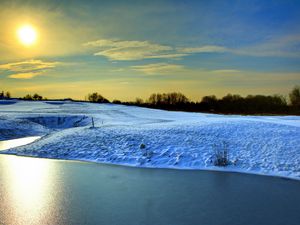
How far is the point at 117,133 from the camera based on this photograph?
20.0 metres

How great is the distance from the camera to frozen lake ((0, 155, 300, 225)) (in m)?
7.96

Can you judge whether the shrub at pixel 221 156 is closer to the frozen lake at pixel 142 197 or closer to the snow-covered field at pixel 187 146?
the snow-covered field at pixel 187 146

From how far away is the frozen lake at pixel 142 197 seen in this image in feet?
26.1

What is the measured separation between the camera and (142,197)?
31.9 ft

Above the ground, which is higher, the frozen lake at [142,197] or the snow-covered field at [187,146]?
the snow-covered field at [187,146]

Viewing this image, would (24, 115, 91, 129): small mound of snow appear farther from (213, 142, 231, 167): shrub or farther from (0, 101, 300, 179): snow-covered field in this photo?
(213, 142, 231, 167): shrub

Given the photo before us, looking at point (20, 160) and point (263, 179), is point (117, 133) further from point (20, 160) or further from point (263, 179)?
point (263, 179)

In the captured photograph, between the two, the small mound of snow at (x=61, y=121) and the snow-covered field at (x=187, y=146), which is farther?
the small mound of snow at (x=61, y=121)

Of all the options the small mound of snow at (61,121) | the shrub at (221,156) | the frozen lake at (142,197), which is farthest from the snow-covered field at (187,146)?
the small mound of snow at (61,121)

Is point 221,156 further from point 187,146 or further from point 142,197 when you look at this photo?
point 142,197

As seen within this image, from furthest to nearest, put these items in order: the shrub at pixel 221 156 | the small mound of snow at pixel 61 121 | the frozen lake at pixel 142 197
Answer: the small mound of snow at pixel 61 121
the shrub at pixel 221 156
the frozen lake at pixel 142 197

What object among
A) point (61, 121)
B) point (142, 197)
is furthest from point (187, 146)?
point (61, 121)

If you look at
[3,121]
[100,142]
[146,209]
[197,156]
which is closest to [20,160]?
[100,142]

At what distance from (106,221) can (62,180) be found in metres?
4.90
